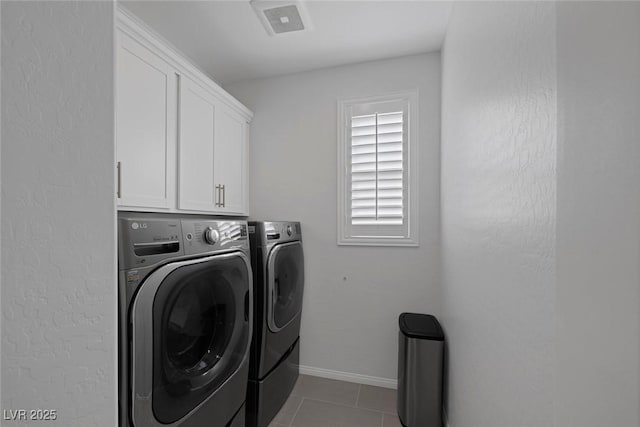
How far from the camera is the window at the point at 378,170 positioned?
82.3 inches

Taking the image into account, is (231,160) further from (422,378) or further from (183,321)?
A: (422,378)

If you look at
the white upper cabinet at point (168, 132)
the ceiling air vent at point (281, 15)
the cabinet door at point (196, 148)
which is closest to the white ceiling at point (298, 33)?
the ceiling air vent at point (281, 15)

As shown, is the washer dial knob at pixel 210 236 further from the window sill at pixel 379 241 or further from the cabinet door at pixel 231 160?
the window sill at pixel 379 241

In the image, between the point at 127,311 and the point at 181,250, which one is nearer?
the point at 127,311

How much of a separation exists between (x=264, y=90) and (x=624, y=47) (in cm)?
241

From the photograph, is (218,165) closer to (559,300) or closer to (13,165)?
(13,165)

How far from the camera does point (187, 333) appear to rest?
113 centimetres

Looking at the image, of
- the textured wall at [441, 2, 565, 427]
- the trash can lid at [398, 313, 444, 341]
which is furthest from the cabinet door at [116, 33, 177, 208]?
the trash can lid at [398, 313, 444, 341]

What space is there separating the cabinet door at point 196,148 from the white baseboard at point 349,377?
5.05ft

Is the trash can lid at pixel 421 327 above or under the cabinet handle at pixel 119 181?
under

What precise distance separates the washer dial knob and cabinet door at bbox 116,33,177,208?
1.46ft

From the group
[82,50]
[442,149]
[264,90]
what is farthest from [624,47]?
[264,90]

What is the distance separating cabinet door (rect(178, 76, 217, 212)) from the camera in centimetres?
163

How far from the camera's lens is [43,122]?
0.36 m
